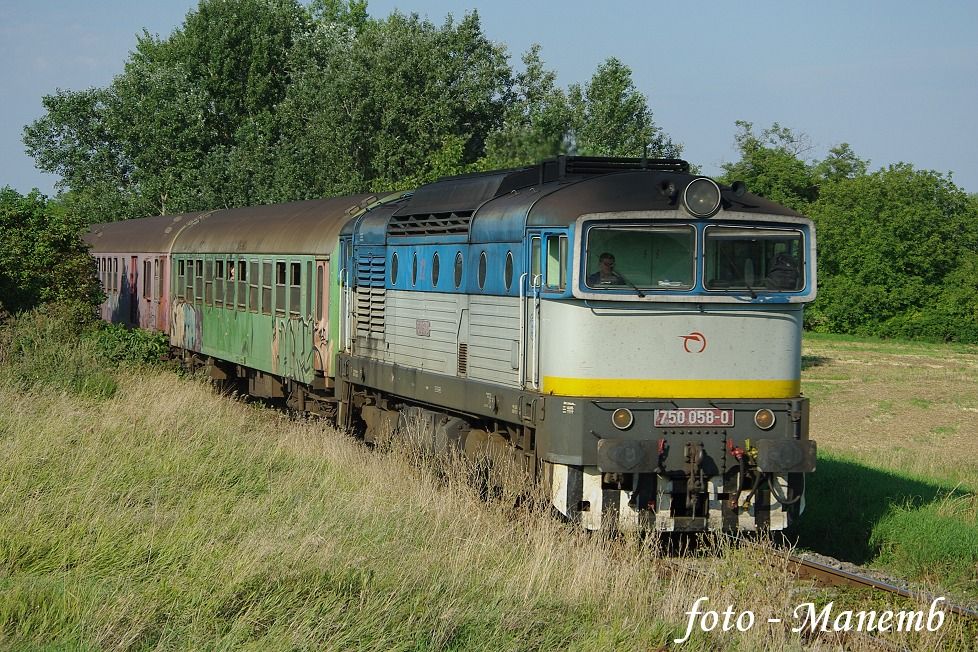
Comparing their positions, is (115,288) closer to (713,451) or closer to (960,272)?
(713,451)

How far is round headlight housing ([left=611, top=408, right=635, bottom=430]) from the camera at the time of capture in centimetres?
950

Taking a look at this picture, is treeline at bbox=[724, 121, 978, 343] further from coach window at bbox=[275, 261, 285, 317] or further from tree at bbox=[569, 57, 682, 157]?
coach window at bbox=[275, 261, 285, 317]

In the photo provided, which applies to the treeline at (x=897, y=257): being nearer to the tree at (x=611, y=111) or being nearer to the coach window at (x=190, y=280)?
the tree at (x=611, y=111)

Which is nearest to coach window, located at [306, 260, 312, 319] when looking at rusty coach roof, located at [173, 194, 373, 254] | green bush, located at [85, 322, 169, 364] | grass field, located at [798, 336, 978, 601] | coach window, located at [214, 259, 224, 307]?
rusty coach roof, located at [173, 194, 373, 254]

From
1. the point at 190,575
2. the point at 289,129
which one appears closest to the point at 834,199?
the point at 289,129

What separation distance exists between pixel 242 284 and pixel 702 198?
1221 centimetres

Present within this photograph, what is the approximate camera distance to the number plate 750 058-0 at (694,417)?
959 cm

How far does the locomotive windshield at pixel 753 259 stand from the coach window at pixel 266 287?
10491 millimetres

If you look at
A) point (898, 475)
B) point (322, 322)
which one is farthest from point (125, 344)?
point (898, 475)

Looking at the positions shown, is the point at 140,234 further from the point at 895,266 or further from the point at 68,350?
the point at 895,266

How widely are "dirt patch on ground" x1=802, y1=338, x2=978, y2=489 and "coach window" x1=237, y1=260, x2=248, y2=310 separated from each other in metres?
9.87

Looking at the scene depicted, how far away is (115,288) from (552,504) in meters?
21.9

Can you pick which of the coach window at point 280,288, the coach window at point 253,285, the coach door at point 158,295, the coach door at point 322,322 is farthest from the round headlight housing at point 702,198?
the coach door at point 158,295

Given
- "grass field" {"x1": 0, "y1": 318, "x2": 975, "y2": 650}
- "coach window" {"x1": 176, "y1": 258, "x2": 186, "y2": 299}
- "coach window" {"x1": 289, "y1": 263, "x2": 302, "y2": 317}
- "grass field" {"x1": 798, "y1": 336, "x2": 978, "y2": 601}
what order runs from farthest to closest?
"coach window" {"x1": 176, "y1": 258, "x2": 186, "y2": 299} → "coach window" {"x1": 289, "y1": 263, "x2": 302, "y2": 317} → "grass field" {"x1": 798, "y1": 336, "x2": 978, "y2": 601} → "grass field" {"x1": 0, "y1": 318, "x2": 975, "y2": 650}
